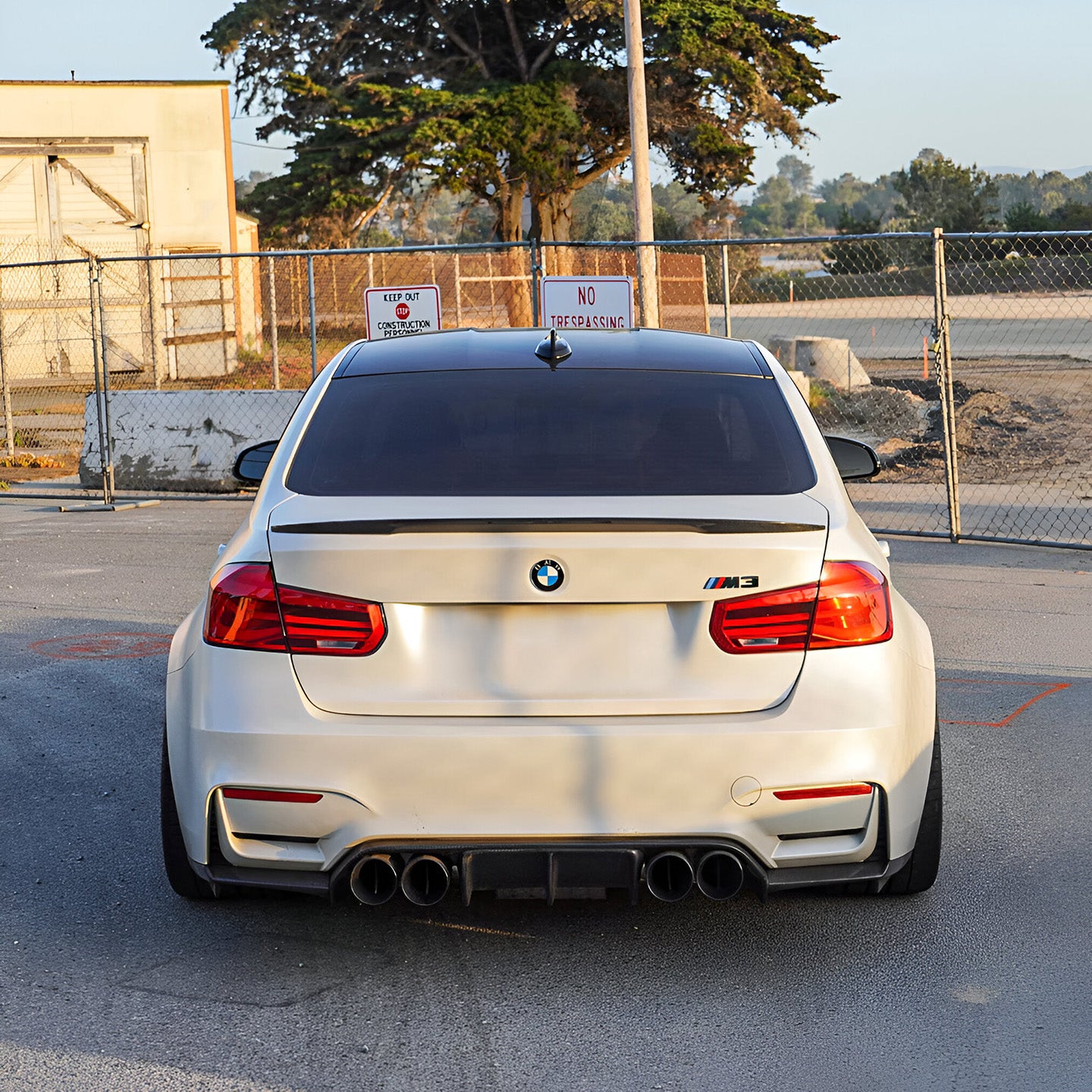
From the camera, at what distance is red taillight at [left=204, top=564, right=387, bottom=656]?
363 centimetres

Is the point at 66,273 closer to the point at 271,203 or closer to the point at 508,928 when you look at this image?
the point at 271,203

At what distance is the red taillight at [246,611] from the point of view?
3691 mm

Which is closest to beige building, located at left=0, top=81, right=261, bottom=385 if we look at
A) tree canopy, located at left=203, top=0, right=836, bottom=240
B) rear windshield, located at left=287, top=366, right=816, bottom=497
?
tree canopy, located at left=203, top=0, right=836, bottom=240

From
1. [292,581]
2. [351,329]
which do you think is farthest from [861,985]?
[351,329]

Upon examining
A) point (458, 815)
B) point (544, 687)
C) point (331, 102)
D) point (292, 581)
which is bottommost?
point (458, 815)

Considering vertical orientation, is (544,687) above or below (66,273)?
below

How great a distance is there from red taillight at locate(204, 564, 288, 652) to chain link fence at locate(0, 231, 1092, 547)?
25.4 feet

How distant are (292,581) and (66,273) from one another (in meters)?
27.9

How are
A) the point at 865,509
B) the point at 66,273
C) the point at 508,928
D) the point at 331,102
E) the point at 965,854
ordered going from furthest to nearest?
the point at 331,102 < the point at 66,273 < the point at 865,509 < the point at 965,854 < the point at 508,928

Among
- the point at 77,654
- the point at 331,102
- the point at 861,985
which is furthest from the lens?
the point at 331,102

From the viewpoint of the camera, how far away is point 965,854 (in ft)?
16.0

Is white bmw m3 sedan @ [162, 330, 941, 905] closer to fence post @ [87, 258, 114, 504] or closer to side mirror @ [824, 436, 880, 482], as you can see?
side mirror @ [824, 436, 880, 482]

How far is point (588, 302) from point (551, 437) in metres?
8.87

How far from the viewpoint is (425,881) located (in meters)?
3.71
